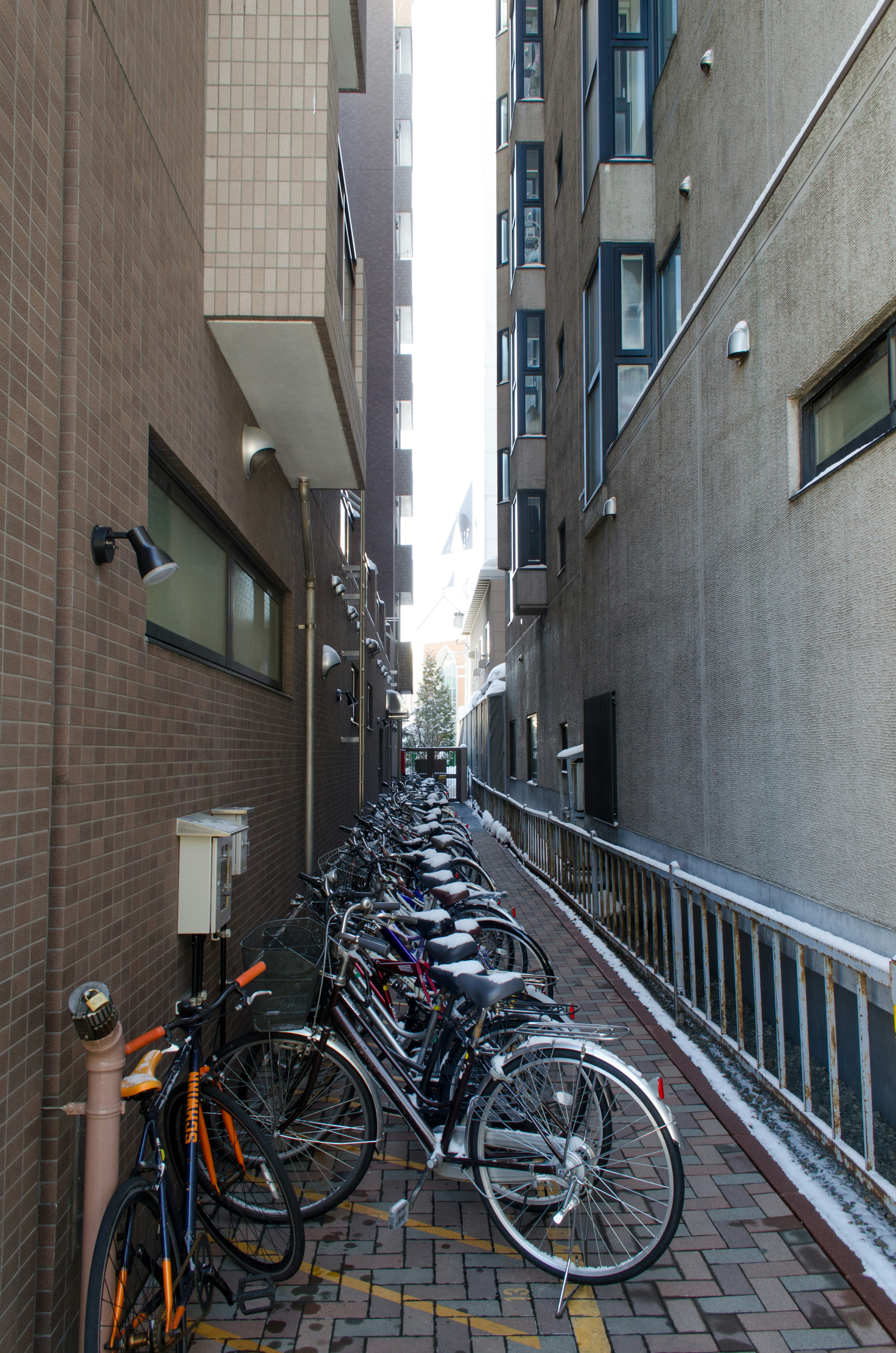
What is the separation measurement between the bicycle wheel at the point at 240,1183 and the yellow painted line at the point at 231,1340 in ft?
0.59

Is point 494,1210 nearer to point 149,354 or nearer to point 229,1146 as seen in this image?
point 229,1146

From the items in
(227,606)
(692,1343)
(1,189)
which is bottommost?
(692,1343)

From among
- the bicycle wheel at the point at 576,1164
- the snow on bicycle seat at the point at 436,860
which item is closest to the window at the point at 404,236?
the snow on bicycle seat at the point at 436,860

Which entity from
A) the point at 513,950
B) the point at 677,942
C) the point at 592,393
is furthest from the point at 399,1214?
the point at 592,393

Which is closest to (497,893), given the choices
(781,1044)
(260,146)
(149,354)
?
(781,1044)

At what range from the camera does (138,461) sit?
3.11 m

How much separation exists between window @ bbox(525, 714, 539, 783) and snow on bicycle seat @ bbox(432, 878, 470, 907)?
38.3 ft

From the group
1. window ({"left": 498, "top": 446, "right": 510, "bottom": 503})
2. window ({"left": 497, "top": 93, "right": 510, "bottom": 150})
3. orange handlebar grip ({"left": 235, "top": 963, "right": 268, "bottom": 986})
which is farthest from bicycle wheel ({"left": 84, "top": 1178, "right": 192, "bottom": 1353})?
window ({"left": 497, "top": 93, "right": 510, "bottom": 150})

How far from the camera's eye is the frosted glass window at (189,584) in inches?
144

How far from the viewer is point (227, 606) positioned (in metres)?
4.97

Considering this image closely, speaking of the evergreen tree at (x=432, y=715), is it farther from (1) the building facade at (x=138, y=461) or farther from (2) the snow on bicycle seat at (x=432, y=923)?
(2) the snow on bicycle seat at (x=432, y=923)

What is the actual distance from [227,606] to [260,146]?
8.01 ft

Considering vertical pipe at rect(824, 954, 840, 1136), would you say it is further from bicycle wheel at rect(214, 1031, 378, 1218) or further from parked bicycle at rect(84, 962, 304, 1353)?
parked bicycle at rect(84, 962, 304, 1353)

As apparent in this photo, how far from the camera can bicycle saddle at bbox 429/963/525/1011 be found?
3002mm
